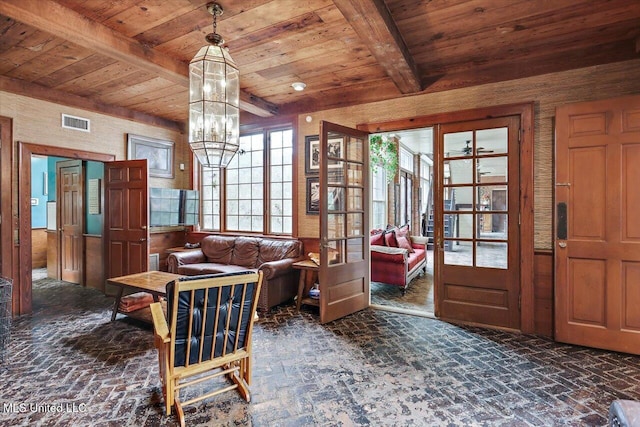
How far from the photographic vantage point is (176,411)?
2.06 metres

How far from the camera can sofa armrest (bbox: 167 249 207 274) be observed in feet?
15.9

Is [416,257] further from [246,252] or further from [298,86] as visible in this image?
[298,86]

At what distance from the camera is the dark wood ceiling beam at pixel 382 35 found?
2221mm

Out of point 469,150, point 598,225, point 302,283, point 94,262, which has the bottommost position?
point 302,283

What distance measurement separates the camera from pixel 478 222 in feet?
11.7

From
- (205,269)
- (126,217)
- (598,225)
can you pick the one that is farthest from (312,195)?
(598,225)

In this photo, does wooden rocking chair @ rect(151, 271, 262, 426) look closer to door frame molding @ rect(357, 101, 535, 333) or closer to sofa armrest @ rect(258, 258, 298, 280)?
sofa armrest @ rect(258, 258, 298, 280)

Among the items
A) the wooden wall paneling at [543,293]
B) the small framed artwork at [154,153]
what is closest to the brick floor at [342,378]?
the wooden wall paneling at [543,293]

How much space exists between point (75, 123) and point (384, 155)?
17.2 feet

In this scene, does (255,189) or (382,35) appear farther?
(255,189)

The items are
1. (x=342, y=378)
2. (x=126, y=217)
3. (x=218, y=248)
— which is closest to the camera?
(x=342, y=378)

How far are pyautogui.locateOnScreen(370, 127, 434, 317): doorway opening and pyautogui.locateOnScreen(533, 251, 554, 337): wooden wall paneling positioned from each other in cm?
106

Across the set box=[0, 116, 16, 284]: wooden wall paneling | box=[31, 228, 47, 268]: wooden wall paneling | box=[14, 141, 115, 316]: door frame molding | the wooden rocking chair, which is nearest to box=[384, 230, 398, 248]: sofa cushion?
the wooden rocking chair

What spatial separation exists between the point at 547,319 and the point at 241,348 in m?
3.02
